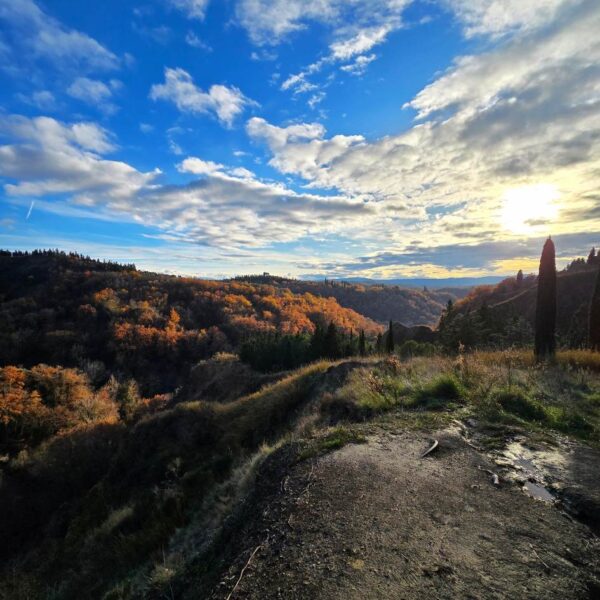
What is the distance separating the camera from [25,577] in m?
15.0

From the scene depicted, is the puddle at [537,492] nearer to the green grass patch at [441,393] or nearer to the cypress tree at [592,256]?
the green grass patch at [441,393]

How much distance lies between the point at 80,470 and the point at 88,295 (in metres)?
118

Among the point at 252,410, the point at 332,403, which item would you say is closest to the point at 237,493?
the point at 332,403

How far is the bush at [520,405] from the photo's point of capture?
308 inches

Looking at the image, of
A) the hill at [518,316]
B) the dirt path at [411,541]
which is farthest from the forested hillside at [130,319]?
the dirt path at [411,541]

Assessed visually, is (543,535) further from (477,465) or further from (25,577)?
(25,577)

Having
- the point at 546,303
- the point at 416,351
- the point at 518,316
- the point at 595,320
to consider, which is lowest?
the point at 416,351

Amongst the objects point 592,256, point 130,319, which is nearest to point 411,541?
point 592,256

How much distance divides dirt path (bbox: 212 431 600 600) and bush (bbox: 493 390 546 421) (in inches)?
122

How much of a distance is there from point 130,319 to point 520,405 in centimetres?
12677

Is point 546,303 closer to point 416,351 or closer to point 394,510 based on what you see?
point 416,351

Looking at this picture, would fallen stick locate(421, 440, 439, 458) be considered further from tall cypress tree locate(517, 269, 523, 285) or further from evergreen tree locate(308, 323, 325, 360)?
tall cypress tree locate(517, 269, 523, 285)

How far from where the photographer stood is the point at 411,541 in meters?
3.82

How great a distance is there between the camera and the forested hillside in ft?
319
